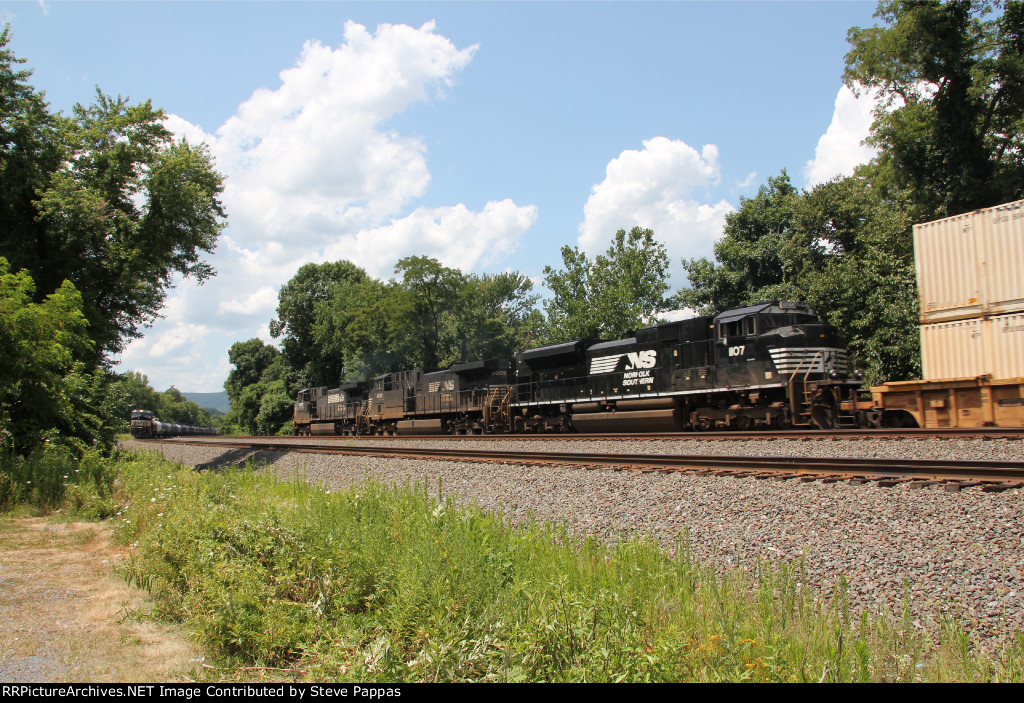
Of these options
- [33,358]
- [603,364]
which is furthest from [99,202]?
[603,364]

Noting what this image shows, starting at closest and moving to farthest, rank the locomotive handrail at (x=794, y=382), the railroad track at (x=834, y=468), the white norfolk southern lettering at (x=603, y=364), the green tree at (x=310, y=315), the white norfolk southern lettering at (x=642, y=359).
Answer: the railroad track at (x=834, y=468) < the locomotive handrail at (x=794, y=382) < the white norfolk southern lettering at (x=642, y=359) < the white norfolk southern lettering at (x=603, y=364) < the green tree at (x=310, y=315)

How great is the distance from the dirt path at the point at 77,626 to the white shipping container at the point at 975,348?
1610 cm

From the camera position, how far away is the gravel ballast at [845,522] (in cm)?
471

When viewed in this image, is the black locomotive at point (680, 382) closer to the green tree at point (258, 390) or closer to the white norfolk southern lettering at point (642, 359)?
the white norfolk southern lettering at point (642, 359)

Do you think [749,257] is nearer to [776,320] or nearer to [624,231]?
[624,231]

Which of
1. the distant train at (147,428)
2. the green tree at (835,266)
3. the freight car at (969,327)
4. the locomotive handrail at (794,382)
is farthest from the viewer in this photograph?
the distant train at (147,428)

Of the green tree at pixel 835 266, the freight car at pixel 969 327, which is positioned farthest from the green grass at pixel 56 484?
the green tree at pixel 835 266

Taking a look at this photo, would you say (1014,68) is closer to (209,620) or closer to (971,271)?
(971,271)

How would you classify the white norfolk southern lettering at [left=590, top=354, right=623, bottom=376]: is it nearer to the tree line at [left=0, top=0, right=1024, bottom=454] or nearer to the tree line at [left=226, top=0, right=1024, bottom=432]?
the tree line at [left=226, top=0, right=1024, bottom=432]

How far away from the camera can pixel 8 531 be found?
934cm

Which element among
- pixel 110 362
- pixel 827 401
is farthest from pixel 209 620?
pixel 110 362

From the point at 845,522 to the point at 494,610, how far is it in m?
3.97

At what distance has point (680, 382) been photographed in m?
18.5

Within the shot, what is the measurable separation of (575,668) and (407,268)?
154 ft
